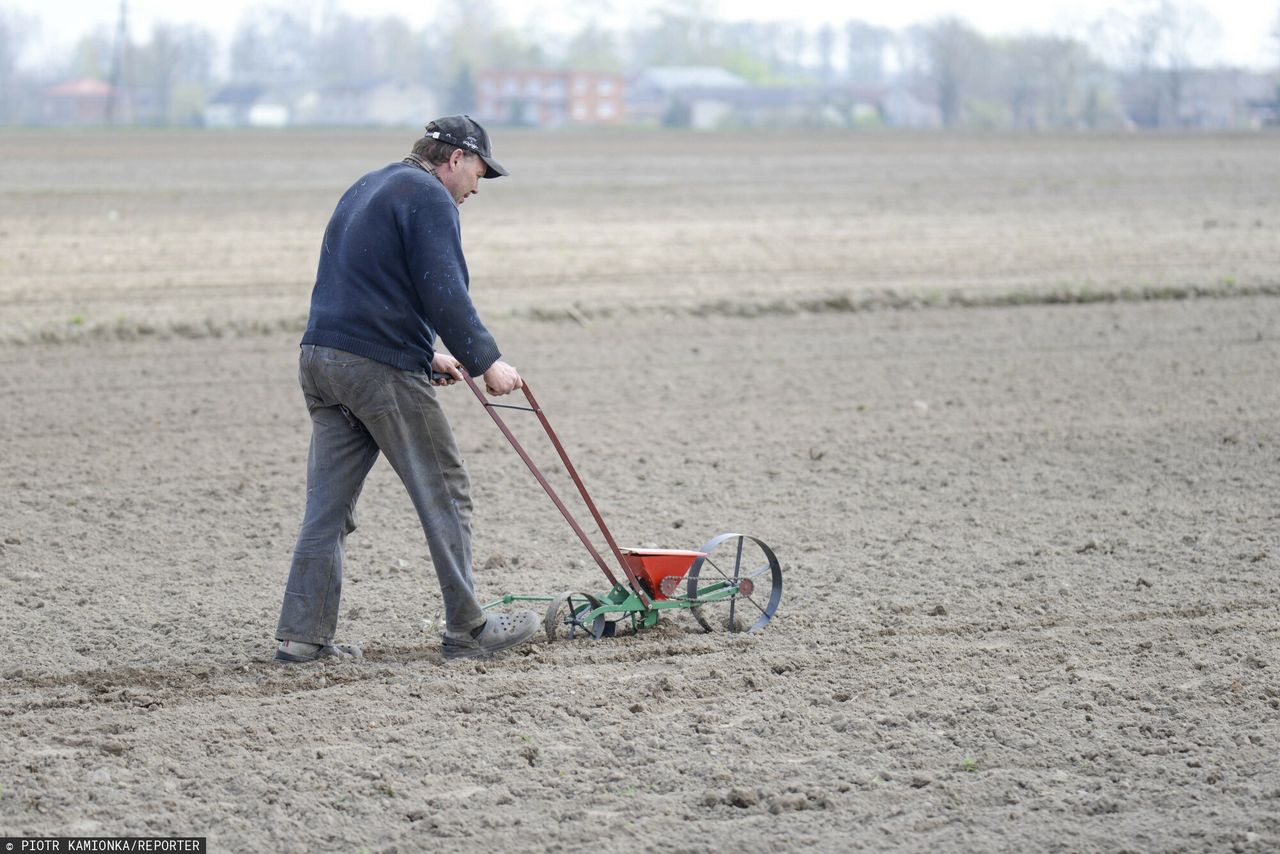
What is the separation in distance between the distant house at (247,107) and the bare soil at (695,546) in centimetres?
9590

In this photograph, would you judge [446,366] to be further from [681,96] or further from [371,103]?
[371,103]

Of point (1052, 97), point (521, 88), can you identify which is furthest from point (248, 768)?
point (521, 88)

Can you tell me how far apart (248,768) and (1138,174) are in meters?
30.1

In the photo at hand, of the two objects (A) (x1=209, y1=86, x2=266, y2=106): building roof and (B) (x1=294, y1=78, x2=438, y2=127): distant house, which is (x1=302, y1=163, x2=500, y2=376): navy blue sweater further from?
(A) (x1=209, y1=86, x2=266, y2=106): building roof

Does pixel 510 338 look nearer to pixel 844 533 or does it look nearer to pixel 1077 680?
pixel 844 533

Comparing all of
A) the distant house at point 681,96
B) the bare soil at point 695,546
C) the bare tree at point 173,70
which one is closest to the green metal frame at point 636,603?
the bare soil at point 695,546

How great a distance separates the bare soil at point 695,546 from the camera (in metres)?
4.34

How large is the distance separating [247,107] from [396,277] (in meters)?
109

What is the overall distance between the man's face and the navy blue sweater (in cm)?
11

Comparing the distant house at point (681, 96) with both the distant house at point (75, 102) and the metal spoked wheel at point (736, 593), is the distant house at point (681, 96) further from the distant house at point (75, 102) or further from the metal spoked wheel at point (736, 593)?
the metal spoked wheel at point (736, 593)

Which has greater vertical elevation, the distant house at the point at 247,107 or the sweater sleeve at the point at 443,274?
the distant house at the point at 247,107

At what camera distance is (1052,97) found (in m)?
95.3

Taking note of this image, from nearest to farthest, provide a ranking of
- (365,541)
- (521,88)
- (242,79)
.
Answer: (365,541) → (521,88) → (242,79)

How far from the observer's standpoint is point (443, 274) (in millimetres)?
5113
